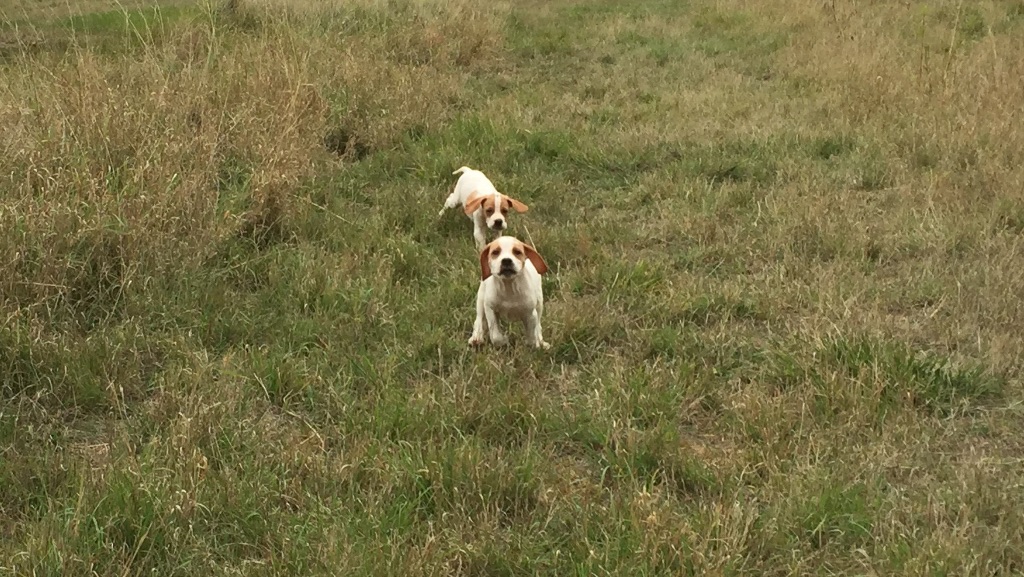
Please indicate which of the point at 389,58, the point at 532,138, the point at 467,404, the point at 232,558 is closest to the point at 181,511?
the point at 232,558

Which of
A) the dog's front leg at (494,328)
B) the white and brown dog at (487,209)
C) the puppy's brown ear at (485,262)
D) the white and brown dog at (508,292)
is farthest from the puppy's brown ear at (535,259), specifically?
the white and brown dog at (487,209)

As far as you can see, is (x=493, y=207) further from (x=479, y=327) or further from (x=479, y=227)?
(x=479, y=327)

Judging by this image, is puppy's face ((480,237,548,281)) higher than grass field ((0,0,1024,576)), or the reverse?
puppy's face ((480,237,548,281))

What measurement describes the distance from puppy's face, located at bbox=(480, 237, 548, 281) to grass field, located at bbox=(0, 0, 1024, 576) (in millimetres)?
334

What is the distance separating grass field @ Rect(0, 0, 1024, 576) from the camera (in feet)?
8.07

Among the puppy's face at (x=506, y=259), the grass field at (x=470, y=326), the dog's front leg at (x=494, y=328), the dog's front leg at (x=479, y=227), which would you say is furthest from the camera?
the dog's front leg at (x=479, y=227)

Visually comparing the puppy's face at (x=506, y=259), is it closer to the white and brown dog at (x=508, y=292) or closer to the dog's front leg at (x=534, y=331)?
the white and brown dog at (x=508, y=292)

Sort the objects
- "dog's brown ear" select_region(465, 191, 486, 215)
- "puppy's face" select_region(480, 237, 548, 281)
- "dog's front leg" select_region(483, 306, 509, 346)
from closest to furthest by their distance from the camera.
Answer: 1. "puppy's face" select_region(480, 237, 548, 281)
2. "dog's front leg" select_region(483, 306, 509, 346)
3. "dog's brown ear" select_region(465, 191, 486, 215)

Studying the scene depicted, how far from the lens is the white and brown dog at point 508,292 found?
3.58m

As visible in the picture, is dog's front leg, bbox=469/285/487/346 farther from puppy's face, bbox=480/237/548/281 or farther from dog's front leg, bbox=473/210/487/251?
dog's front leg, bbox=473/210/487/251

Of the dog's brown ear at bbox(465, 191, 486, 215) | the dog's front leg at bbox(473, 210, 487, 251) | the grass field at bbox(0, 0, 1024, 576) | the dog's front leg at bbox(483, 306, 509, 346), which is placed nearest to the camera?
the grass field at bbox(0, 0, 1024, 576)

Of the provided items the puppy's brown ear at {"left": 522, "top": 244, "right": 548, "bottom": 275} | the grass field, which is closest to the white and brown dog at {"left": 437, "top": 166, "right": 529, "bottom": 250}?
the grass field

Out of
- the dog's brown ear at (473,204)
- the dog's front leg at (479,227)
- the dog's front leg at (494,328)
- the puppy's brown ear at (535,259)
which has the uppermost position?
the puppy's brown ear at (535,259)

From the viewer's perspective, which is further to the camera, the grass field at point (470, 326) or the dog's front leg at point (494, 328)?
the dog's front leg at point (494, 328)
